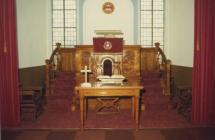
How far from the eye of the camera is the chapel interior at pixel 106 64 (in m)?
7.46

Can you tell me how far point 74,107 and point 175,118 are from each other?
9.24ft

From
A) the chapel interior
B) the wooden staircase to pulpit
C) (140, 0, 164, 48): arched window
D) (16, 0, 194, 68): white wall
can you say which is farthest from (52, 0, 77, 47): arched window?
(140, 0, 164, 48): arched window

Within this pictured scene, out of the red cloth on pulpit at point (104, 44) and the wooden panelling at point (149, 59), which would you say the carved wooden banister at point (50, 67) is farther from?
the wooden panelling at point (149, 59)

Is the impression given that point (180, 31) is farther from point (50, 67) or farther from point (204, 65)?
point (50, 67)

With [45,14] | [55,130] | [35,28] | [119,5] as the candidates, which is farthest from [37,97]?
[119,5]

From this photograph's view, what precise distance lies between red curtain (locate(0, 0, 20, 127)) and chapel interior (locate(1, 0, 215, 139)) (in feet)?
0.22

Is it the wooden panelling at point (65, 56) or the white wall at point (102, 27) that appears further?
the wooden panelling at point (65, 56)

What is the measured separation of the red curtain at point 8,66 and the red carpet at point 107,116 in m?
0.38

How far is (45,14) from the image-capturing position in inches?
466

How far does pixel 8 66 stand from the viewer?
688 centimetres

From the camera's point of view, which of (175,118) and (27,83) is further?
(27,83)

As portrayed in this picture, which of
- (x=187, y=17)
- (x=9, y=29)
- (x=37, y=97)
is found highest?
(x=187, y=17)

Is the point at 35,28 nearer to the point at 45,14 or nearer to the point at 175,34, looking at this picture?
the point at 45,14

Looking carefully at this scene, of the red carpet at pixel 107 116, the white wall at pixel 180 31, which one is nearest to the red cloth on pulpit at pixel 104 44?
the red carpet at pixel 107 116
